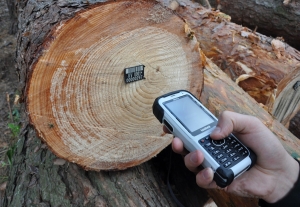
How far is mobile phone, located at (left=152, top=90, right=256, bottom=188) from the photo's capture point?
1.17 m

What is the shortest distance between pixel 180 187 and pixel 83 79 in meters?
1.05

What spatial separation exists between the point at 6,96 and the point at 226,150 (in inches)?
111

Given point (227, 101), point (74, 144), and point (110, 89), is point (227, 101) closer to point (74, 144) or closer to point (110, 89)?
point (110, 89)

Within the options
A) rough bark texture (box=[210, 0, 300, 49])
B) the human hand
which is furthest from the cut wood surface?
rough bark texture (box=[210, 0, 300, 49])

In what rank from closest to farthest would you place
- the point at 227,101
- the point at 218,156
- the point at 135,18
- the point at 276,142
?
the point at 218,156 → the point at 276,142 → the point at 135,18 → the point at 227,101

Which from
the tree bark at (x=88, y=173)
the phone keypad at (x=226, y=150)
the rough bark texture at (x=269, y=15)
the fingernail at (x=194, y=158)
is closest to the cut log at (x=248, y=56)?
the tree bark at (x=88, y=173)

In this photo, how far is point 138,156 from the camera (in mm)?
1681

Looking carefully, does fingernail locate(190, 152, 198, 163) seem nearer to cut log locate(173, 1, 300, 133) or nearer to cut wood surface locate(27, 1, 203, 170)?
cut wood surface locate(27, 1, 203, 170)

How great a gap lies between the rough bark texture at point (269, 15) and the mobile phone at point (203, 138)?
8.18ft

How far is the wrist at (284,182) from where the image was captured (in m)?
1.37

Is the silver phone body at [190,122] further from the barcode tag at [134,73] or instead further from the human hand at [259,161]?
the barcode tag at [134,73]

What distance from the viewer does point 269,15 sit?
3461 mm

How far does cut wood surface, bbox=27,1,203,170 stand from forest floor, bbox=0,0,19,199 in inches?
44.6

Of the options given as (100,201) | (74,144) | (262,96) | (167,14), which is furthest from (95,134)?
(262,96)
